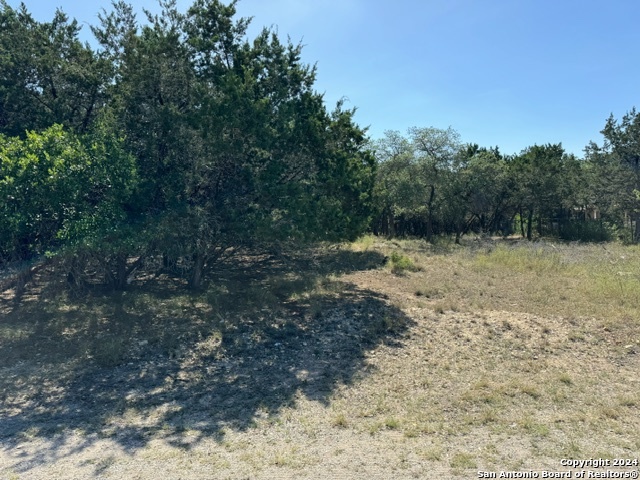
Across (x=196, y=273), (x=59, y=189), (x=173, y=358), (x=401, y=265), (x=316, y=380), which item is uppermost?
(x=59, y=189)

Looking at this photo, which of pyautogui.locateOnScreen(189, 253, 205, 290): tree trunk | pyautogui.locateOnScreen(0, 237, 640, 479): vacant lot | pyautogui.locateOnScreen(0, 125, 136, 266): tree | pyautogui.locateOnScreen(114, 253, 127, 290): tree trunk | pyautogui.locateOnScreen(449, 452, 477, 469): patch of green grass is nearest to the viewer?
pyautogui.locateOnScreen(449, 452, 477, 469): patch of green grass

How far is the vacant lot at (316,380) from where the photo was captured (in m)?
3.93

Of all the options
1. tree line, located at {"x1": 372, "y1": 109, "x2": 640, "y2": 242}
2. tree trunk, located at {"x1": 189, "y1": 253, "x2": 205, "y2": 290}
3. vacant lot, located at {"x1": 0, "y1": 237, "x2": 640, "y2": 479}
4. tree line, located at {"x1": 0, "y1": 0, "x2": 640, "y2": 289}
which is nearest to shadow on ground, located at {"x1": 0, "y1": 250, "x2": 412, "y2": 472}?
vacant lot, located at {"x1": 0, "y1": 237, "x2": 640, "y2": 479}

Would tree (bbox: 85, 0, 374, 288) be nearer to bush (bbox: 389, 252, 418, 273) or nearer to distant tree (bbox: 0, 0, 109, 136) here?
distant tree (bbox: 0, 0, 109, 136)

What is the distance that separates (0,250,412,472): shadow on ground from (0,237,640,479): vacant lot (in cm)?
3

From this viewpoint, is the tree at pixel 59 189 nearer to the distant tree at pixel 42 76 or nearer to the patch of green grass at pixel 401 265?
the distant tree at pixel 42 76

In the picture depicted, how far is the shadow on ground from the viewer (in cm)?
482

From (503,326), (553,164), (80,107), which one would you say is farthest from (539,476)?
(553,164)

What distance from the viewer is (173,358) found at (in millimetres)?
6918

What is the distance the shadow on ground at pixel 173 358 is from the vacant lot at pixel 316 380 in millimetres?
35

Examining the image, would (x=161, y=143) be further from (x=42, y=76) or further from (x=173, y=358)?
(x=173, y=358)

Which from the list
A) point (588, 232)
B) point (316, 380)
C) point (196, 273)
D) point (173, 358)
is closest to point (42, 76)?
point (196, 273)

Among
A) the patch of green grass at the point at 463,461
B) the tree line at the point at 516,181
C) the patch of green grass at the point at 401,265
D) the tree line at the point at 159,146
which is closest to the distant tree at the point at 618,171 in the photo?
the tree line at the point at 516,181

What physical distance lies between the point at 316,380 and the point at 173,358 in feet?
8.39
